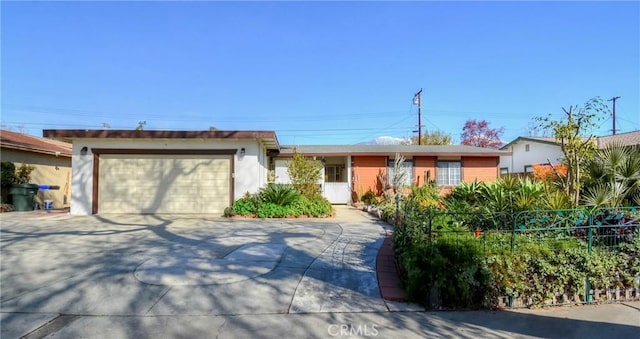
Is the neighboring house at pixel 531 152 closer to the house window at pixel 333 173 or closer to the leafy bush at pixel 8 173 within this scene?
the house window at pixel 333 173

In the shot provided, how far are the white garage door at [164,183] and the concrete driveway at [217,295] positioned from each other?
5160 mm

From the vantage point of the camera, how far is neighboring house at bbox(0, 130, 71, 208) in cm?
1544

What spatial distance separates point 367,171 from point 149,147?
10098 millimetres

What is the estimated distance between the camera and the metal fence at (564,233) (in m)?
4.66

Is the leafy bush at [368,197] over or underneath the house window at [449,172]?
underneath

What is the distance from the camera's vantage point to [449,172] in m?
19.2

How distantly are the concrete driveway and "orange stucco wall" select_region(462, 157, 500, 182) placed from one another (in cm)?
1255

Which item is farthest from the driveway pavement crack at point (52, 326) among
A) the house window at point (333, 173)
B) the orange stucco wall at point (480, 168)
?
the orange stucco wall at point (480, 168)

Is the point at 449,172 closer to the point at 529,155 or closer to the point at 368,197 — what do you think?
the point at 368,197

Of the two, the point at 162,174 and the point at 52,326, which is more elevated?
the point at 162,174

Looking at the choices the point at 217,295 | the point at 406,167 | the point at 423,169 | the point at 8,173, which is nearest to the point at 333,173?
the point at 406,167

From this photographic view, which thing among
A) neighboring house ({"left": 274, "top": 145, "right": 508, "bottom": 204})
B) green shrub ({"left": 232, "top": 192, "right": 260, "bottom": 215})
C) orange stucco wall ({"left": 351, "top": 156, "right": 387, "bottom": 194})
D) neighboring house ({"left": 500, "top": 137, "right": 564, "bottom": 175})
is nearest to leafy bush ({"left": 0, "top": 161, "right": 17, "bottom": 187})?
green shrub ({"left": 232, "top": 192, "right": 260, "bottom": 215})

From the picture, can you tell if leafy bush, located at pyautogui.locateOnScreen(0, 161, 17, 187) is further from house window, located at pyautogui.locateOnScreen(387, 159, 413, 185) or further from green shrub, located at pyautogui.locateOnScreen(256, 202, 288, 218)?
house window, located at pyautogui.locateOnScreen(387, 159, 413, 185)

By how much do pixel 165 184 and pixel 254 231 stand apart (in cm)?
581
